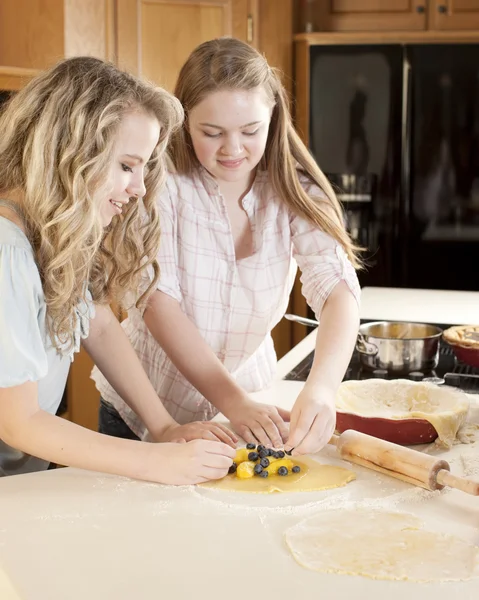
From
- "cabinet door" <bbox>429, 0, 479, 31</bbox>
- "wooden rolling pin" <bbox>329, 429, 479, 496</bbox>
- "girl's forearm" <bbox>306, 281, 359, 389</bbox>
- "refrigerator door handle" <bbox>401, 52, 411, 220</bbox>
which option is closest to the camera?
"wooden rolling pin" <bbox>329, 429, 479, 496</bbox>

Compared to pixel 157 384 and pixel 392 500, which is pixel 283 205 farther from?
pixel 392 500

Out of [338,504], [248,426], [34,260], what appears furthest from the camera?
[248,426]

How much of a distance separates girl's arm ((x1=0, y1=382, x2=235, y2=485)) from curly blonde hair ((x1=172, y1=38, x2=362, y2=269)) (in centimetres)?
65

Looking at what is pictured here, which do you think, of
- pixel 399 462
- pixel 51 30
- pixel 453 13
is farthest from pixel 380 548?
pixel 453 13

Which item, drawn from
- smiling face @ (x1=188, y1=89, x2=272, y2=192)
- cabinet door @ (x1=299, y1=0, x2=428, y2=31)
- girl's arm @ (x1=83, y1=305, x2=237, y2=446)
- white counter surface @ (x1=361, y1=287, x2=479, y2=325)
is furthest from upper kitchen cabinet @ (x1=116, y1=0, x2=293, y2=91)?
girl's arm @ (x1=83, y1=305, x2=237, y2=446)

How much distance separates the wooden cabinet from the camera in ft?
12.7

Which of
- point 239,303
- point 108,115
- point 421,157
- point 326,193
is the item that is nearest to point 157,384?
point 239,303

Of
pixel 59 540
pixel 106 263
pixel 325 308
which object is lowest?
pixel 59 540

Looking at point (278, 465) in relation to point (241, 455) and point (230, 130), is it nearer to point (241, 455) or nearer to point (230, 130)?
point (241, 455)

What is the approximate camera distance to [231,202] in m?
1.78

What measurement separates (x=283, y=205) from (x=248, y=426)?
1.81 feet

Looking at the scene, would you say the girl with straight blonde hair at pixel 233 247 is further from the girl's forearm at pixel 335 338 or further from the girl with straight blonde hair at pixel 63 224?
the girl with straight blonde hair at pixel 63 224

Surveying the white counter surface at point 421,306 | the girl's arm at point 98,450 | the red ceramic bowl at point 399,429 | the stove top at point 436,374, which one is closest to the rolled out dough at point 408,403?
the red ceramic bowl at point 399,429

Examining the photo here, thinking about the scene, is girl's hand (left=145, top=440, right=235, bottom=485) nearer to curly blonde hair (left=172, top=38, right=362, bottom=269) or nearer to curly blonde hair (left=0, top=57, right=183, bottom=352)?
curly blonde hair (left=0, top=57, right=183, bottom=352)
